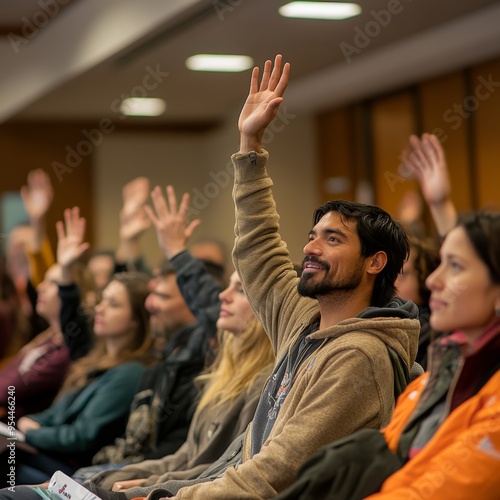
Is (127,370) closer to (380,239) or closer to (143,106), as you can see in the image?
(380,239)

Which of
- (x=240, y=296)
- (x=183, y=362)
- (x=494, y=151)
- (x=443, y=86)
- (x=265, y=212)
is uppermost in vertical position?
(x=443, y=86)

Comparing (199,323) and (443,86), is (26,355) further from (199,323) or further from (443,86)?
(443,86)

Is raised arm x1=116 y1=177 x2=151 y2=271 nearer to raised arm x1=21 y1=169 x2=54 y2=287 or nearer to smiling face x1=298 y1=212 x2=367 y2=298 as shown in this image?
raised arm x1=21 y1=169 x2=54 y2=287

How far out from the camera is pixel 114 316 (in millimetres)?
3758

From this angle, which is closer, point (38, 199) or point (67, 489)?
point (67, 489)

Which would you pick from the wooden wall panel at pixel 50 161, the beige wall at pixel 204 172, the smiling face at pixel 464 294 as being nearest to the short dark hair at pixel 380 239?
the smiling face at pixel 464 294

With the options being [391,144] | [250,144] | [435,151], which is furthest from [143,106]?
[250,144]

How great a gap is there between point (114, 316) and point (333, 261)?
174 centimetres

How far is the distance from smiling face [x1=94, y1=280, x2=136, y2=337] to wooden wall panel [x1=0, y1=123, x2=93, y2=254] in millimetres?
4799

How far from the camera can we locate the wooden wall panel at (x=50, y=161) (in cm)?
838

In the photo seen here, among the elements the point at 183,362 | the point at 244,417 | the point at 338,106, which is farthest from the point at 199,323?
the point at 338,106

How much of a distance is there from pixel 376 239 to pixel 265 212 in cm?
36

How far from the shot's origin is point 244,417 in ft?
9.04

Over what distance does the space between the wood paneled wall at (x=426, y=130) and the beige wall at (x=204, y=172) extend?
0.32m
